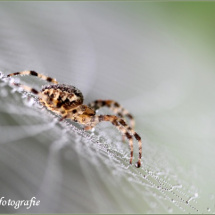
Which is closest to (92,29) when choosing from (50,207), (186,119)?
(186,119)

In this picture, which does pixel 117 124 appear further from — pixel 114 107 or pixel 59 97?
pixel 59 97

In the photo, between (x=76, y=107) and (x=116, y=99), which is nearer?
(x=76, y=107)

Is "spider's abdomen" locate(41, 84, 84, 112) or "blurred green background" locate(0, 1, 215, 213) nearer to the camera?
"blurred green background" locate(0, 1, 215, 213)

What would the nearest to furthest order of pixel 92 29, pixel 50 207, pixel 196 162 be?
pixel 50 207
pixel 196 162
pixel 92 29

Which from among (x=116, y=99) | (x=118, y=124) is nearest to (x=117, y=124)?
(x=118, y=124)

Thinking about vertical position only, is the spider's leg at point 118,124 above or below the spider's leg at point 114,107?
below

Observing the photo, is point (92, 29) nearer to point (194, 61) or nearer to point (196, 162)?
point (194, 61)

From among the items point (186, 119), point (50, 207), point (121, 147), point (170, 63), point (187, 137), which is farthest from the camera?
point (170, 63)
